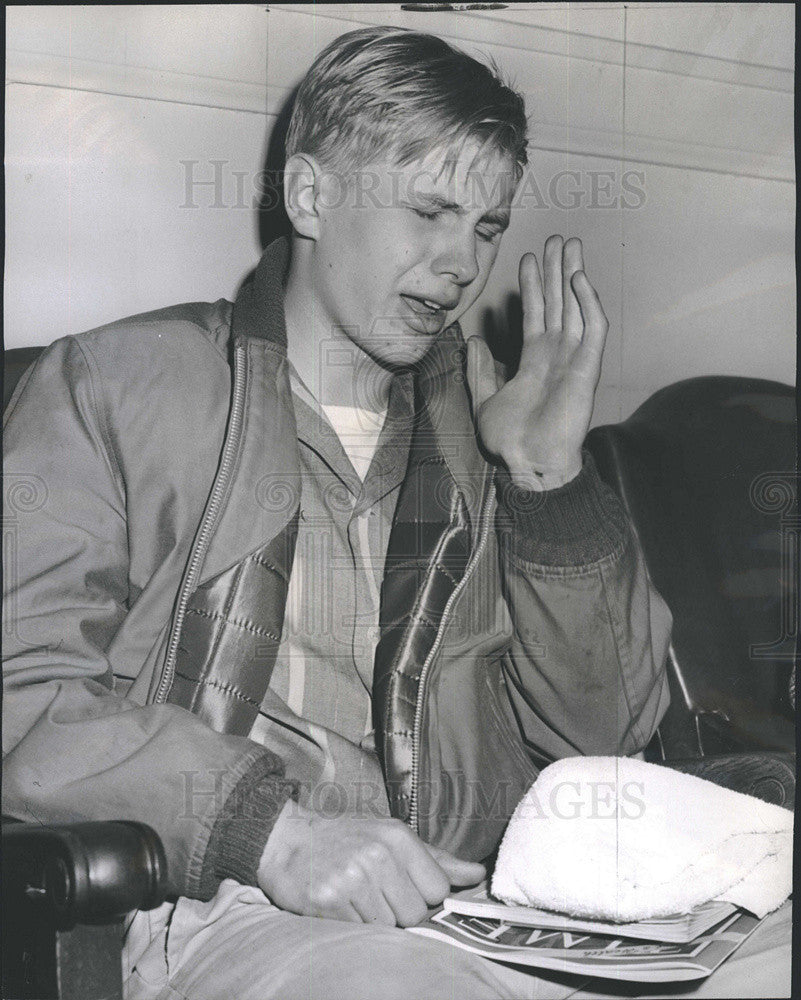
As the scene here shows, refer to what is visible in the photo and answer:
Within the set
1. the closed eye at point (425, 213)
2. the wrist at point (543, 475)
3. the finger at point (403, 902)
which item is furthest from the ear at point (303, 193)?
the finger at point (403, 902)

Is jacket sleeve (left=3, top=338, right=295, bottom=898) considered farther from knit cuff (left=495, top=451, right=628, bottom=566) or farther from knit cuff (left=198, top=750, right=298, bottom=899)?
knit cuff (left=495, top=451, right=628, bottom=566)

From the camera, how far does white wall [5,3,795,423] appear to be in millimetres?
1241

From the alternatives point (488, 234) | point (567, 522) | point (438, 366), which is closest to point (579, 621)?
point (567, 522)

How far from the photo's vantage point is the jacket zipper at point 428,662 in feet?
3.72

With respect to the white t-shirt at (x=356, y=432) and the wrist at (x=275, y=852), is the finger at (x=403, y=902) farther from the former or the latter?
the white t-shirt at (x=356, y=432)

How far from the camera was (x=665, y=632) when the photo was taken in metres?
1.24

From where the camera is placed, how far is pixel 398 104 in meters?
1.17

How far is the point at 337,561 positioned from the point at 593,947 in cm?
45

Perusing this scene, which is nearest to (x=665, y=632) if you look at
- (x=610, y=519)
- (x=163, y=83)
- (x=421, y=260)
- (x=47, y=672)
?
(x=610, y=519)

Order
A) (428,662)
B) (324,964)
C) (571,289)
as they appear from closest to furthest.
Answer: (324,964) < (428,662) < (571,289)

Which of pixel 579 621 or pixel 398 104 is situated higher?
pixel 398 104

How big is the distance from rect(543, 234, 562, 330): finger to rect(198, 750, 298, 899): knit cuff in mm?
585

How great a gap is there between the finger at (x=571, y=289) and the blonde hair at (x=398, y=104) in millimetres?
133

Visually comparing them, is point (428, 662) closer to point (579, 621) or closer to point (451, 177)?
point (579, 621)
